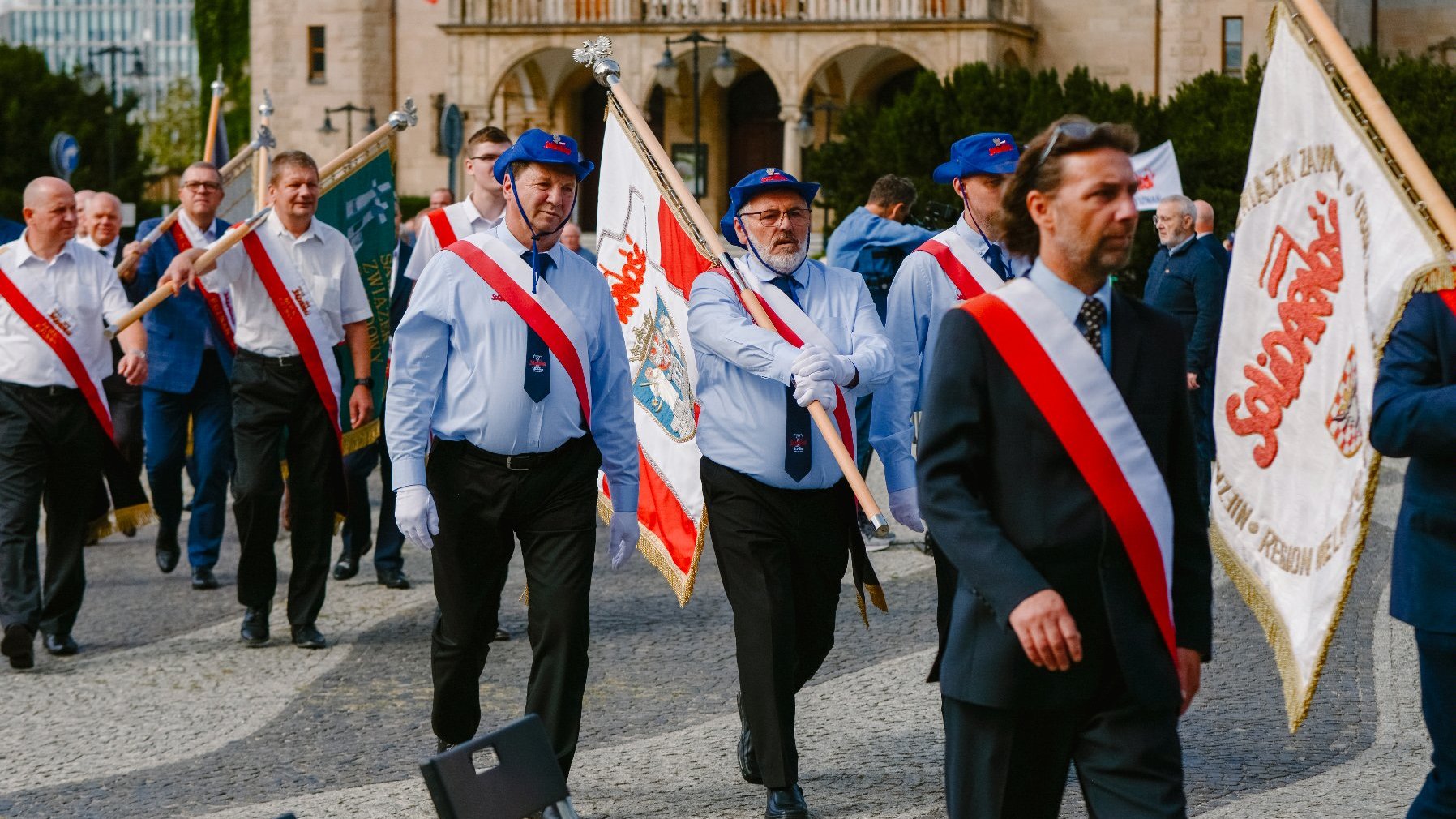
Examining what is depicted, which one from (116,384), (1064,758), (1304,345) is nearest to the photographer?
(1064,758)

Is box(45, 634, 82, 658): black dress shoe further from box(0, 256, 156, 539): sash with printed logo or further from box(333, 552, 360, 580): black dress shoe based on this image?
box(333, 552, 360, 580): black dress shoe

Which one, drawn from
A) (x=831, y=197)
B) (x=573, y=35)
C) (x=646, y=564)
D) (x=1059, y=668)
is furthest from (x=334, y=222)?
(x=573, y=35)

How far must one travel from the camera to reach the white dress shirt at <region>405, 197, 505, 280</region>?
28.0ft

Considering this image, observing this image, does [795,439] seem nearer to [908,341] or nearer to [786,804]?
[908,341]

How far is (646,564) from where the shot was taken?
1047 centimetres

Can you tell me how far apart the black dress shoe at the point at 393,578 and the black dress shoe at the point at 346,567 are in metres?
0.31

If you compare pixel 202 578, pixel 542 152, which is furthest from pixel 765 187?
pixel 202 578

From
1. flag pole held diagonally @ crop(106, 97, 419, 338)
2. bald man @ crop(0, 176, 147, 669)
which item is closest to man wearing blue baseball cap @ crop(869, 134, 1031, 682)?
flag pole held diagonally @ crop(106, 97, 419, 338)

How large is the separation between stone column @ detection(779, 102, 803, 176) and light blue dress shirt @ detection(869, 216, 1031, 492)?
1467 inches

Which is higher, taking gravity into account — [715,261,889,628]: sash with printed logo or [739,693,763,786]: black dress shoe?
[715,261,889,628]: sash with printed logo

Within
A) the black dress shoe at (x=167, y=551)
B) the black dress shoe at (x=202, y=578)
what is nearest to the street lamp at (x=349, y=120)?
the black dress shoe at (x=167, y=551)

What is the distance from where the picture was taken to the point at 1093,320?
146 inches

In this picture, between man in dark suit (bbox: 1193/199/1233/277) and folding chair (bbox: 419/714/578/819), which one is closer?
folding chair (bbox: 419/714/578/819)

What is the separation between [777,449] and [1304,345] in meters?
1.75
